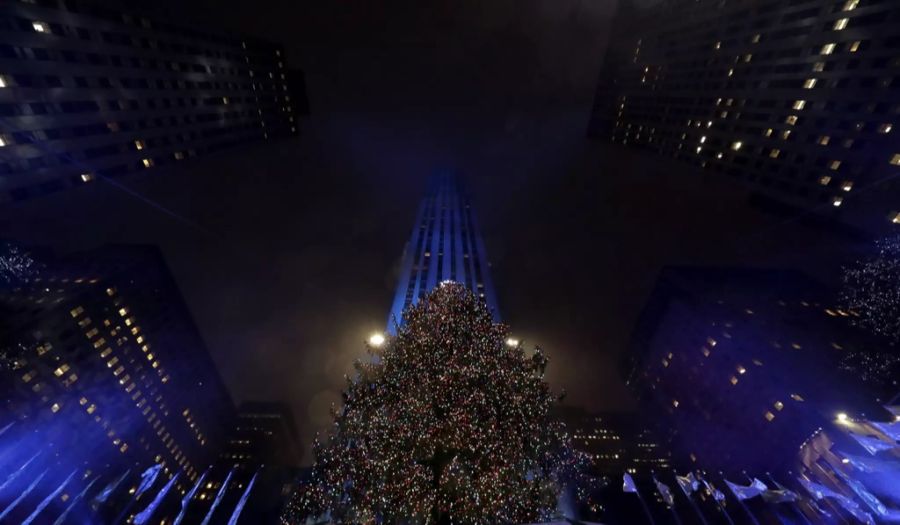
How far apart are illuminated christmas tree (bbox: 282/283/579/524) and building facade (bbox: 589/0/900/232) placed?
123 ft

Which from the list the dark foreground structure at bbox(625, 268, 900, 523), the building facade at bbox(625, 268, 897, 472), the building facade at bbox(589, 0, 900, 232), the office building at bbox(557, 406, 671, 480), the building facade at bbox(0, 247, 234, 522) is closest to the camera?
the dark foreground structure at bbox(625, 268, 900, 523)

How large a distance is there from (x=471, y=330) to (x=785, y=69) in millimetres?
46812

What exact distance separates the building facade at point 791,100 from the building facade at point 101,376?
210ft

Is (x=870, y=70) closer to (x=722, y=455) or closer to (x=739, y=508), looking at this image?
(x=739, y=508)

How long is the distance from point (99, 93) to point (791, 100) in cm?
7022

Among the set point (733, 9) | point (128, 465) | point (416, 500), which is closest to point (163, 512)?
point (128, 465)

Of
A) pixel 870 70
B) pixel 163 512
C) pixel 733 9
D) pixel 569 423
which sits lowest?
pixel 569 423

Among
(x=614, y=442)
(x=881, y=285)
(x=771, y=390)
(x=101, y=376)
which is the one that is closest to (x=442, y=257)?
(x=771, y=390)

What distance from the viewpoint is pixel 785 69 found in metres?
36.2

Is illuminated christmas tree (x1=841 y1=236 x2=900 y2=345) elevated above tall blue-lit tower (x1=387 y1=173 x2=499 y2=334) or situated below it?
above

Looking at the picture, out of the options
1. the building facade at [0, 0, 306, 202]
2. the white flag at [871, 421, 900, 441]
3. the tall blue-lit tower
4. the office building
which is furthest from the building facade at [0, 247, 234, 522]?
the office building

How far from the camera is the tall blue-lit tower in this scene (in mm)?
48500

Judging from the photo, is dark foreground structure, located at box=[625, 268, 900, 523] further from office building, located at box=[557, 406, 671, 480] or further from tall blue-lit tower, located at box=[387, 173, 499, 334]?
tall blue-lit tower, located at box=[387, 173, 499, 334]

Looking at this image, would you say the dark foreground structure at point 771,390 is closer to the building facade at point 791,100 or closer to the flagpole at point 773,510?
the flagpole at point 773,510
